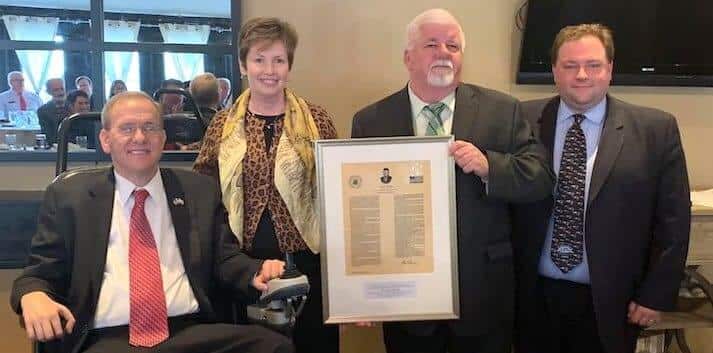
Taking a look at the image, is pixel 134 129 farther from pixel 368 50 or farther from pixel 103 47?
pixel 368 50

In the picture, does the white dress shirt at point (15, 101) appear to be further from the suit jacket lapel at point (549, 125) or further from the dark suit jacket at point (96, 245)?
the suit jacket lapel at point (549, 125)

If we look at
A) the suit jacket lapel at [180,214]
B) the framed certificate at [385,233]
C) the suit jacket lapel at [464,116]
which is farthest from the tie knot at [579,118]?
the suit jacket lapel at [180,214]

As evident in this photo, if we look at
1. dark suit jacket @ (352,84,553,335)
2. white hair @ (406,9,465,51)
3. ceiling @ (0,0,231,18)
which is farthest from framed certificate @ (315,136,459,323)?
ceiling @ (0,0,231,18)

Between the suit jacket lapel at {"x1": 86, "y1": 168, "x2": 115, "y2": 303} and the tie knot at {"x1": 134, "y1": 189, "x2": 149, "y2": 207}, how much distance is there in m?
0.07

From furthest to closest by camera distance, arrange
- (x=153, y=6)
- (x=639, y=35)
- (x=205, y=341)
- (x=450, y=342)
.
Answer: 1. (x=153, y=6)
2. (x=639, y=35)
3. (x=450, y=342)
4. (x=205, y=341)

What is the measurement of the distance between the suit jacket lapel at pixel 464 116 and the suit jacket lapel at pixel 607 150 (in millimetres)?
401

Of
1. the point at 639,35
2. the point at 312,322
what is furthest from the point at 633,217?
the point at 639,35

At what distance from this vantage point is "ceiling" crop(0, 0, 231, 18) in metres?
2.95

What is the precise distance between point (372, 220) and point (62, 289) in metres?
0.94

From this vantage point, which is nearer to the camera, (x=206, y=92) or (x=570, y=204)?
(x=570, y=204)

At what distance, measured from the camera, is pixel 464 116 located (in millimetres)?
2057

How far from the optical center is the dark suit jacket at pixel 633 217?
2.08 m

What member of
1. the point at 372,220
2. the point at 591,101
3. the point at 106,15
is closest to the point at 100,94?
the point at 106,15

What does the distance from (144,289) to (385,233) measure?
2.39 ft
